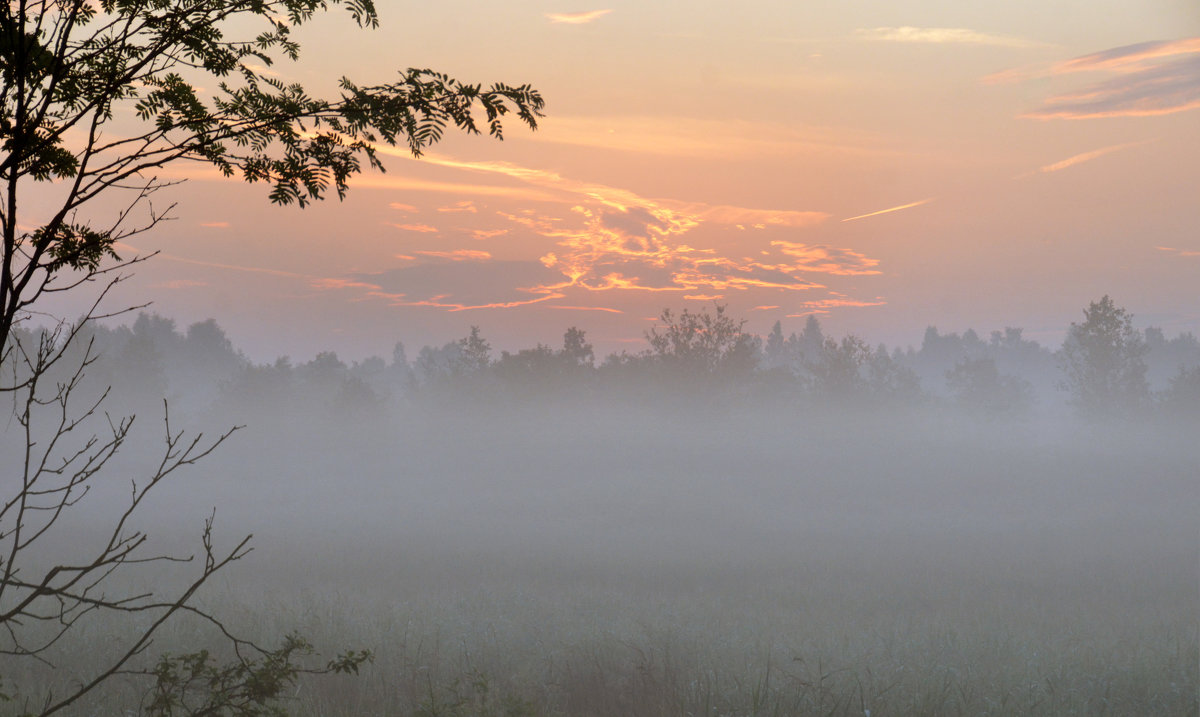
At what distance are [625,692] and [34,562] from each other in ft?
87.2

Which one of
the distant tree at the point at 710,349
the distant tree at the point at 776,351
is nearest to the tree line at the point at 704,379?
the distant tree at the point at 710,349

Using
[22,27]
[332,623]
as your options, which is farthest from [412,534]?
[22,27]

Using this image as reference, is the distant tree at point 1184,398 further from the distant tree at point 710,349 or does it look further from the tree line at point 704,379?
the distant tree at point 710,349

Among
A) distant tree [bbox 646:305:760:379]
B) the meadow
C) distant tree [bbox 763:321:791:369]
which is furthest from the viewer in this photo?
distant tree [bbox 763:321:791:369]

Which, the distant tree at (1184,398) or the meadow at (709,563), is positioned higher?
the distant tree at (1184,398)

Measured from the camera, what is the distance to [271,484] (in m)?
56.7

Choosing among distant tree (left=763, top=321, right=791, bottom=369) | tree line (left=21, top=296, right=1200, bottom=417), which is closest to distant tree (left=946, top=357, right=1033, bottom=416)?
tree line (left=21, top=296, right=1200, bottom=417)

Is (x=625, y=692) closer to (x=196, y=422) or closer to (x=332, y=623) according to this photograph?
(x=332, y=623)

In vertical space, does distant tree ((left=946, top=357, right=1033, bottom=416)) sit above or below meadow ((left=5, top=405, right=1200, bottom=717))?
above

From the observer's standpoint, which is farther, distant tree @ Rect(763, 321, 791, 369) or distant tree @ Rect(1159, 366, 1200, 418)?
distant tree @ Rect(763, 321, 791, 369)

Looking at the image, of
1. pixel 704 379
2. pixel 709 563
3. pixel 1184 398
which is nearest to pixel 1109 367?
pixel 1184 398

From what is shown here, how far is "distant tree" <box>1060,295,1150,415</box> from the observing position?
63656 millimetres

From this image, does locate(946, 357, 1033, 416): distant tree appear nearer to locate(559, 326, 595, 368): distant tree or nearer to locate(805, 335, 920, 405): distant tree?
locate(805, 335, 920, 405): distant tree

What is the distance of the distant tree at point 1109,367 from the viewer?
63656 millimetres
